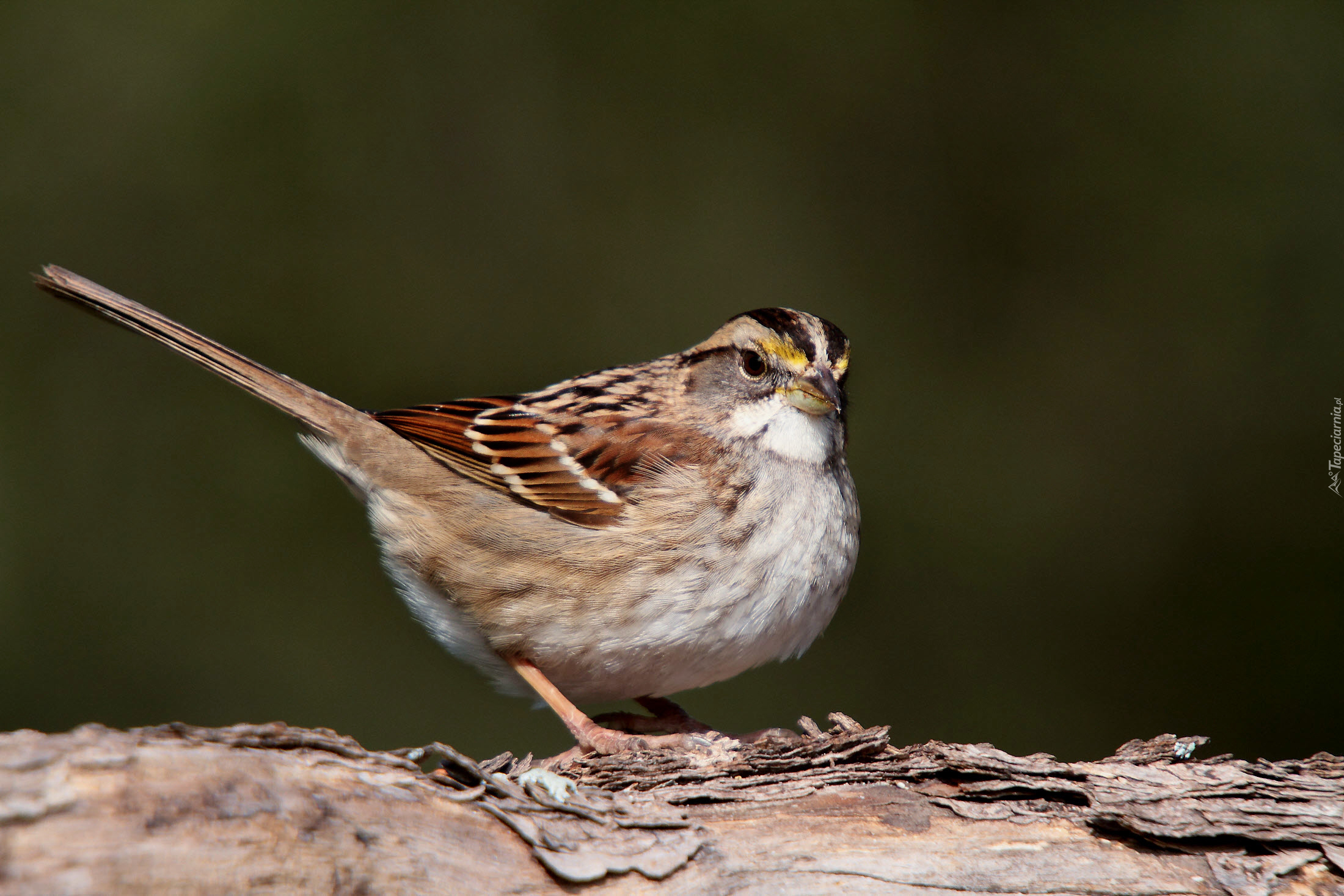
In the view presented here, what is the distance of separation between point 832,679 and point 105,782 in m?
3.66

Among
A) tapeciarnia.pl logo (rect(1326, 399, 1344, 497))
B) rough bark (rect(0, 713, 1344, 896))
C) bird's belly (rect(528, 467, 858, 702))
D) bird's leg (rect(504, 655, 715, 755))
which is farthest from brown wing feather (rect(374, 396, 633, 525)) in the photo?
tapeciarnia.pl logo (rect(1326, 399, 1344, 497))

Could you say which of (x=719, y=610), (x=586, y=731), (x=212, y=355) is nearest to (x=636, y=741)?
→ (x=586, y=731)

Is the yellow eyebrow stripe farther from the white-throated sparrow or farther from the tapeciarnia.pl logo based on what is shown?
the tapeciarnia.pl logo

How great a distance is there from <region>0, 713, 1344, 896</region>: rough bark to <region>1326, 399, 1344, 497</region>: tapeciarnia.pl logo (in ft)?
10.1

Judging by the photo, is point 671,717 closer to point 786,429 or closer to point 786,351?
point 786,429

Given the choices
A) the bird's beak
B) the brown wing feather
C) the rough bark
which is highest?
the bird's beak

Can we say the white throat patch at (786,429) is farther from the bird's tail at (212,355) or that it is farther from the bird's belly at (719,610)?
the bird's tail at (212,355)

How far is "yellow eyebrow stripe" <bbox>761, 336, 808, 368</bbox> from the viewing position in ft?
9.76

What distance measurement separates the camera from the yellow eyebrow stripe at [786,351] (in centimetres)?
297

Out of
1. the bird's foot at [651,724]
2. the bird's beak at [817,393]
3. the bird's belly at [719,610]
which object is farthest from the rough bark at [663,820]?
the bird's beak at [817,393]

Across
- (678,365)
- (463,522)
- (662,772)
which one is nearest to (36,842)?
(662,772)

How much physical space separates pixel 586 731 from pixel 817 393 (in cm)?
108

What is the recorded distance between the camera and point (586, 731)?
2779mm

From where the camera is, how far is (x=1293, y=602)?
182 inches
